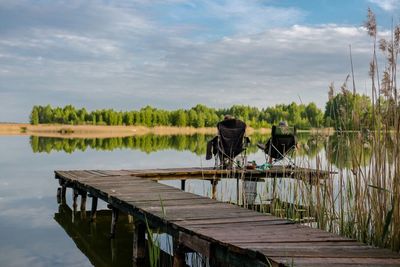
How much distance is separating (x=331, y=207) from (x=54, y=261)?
9.47ft

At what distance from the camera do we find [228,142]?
886 centimetres

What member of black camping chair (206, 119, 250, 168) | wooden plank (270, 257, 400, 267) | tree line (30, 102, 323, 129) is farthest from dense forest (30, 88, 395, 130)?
wooden plank (270, 257, 400, 267)

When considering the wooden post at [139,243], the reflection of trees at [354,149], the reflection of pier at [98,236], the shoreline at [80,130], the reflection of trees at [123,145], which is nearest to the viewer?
the reflection of trees at [354,149]

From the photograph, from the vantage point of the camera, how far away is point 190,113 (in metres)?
73.8

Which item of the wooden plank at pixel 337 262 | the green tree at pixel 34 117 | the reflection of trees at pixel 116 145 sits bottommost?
the reflection of trees at pixel 116 145

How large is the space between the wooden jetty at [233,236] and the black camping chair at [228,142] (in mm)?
2546

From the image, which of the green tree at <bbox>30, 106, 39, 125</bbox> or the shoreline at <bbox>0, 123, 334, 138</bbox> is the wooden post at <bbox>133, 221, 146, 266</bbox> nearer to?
the shoreline at <bbox>0, 123, 334, 138</bbox>

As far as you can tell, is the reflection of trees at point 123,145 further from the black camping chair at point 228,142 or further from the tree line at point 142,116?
the tree line at point 142,116

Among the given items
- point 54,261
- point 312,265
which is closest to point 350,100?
point 312,265

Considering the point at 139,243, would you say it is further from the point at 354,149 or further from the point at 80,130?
the point at 80,130

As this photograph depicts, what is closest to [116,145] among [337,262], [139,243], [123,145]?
[123,145]

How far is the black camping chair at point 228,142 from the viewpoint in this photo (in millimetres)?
8820

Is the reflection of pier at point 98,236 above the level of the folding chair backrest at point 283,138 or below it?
below

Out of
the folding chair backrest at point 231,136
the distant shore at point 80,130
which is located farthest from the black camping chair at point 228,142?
the distant shore at point 80,130
